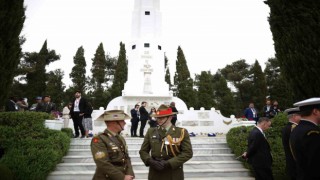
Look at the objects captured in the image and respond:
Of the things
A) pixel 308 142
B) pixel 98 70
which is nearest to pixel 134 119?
Result: pixel 308 142

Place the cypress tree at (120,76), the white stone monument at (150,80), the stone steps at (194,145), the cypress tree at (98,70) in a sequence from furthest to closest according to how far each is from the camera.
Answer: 1. the cypress tree at (98,70)
2. the cypress tree at (120,76)
3. the white stone monument at (150,80)
4. the stone steps at (194,145)

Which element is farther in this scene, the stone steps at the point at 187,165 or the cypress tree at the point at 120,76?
the cypress tree at the point at 120,76

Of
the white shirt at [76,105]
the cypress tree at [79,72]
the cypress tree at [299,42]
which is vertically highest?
the cypress tree at [79,72]

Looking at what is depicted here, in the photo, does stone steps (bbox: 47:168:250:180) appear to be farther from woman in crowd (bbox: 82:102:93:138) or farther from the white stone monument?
the white stone monument

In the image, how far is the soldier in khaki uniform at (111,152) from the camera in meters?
3.16

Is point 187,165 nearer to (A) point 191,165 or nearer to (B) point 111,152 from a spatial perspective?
(A) point 191,165

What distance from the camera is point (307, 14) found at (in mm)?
5566

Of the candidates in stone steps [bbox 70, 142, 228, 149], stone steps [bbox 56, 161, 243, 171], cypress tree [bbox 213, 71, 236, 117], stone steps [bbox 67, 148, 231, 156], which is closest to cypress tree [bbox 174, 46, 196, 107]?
cypress tree [bbox 213, 71, 236, 117]

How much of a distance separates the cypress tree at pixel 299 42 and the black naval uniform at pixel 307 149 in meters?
3.12

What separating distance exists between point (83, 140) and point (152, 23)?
1297 cm

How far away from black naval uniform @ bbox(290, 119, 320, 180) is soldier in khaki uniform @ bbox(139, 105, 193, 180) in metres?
1.38

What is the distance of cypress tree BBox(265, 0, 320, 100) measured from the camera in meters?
5.49

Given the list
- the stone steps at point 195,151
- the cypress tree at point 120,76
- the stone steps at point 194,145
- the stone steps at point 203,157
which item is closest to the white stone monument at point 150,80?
the stone steps at point 194,145

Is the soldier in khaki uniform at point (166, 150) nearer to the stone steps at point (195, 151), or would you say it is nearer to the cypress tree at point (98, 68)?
the stone steps at point (195, 151)
